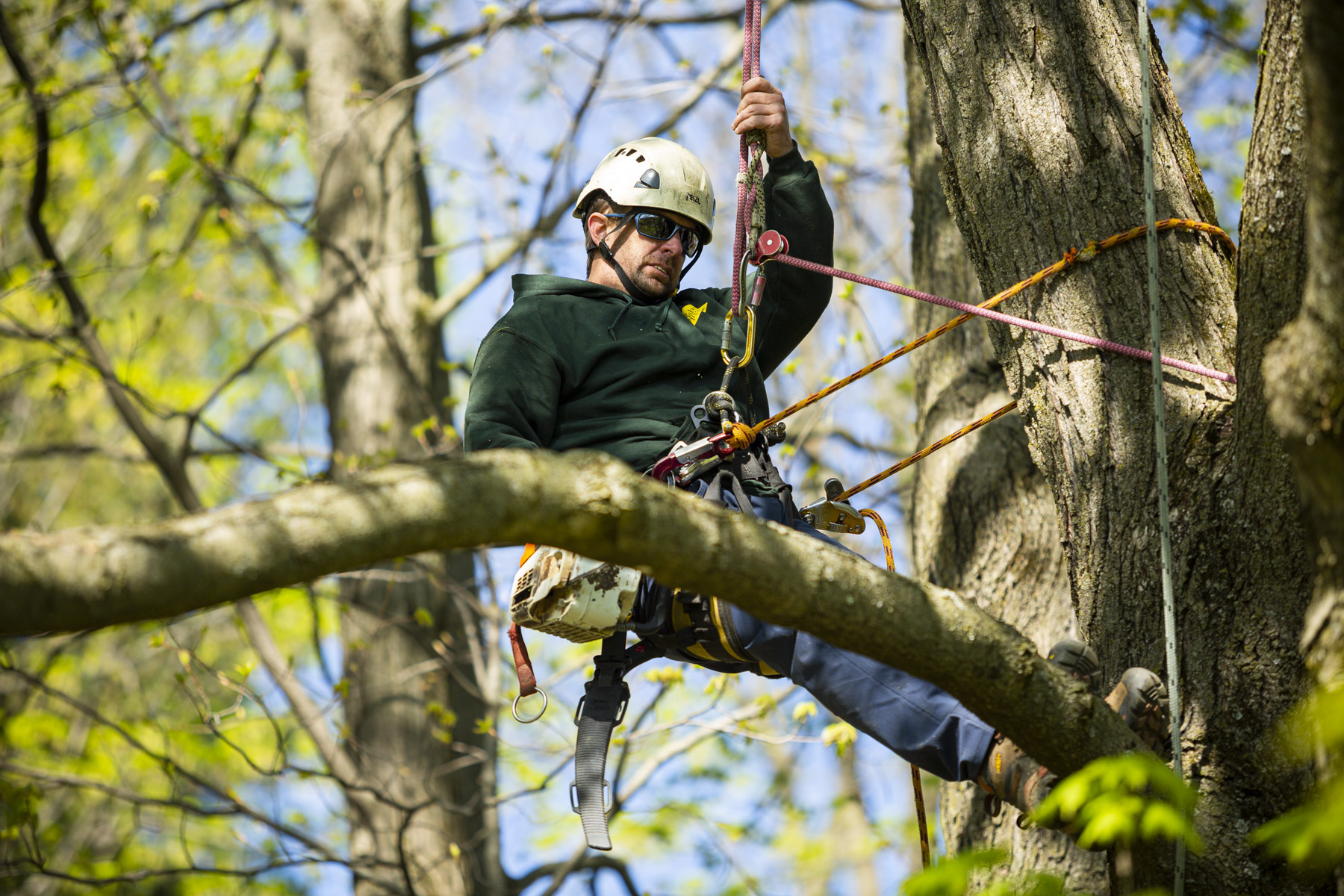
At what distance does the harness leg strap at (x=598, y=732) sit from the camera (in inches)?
124

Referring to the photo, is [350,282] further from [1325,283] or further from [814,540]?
[1325,283]

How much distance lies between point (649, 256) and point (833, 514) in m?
1.01

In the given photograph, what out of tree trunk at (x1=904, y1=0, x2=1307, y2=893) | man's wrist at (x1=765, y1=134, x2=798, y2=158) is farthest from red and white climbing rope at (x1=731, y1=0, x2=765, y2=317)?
tree trunk at (x1=904, y1=0, x2=1307, y2=893)

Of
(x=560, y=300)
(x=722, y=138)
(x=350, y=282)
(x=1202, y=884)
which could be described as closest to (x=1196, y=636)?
(x=1202, y=884)

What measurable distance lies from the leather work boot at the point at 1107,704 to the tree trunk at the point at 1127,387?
4.4 inches

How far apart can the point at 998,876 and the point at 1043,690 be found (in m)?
1.92

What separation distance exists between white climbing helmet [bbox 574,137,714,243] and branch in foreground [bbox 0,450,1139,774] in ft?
6.59

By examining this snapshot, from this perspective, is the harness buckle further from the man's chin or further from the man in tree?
the man's chin

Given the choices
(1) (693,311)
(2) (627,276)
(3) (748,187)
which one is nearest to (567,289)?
(2) (627,276)

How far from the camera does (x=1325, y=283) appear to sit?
5.07 ft

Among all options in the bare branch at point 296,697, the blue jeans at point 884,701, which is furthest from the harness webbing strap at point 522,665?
the bare branch at point 296,697

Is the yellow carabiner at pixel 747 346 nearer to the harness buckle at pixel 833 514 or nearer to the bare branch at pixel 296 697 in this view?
the harness buckle at pixel 833 514

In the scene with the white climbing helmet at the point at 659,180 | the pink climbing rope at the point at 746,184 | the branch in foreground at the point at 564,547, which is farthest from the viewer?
the white climbing helmet at the point at 659,180

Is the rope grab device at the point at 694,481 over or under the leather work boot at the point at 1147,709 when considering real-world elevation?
over
